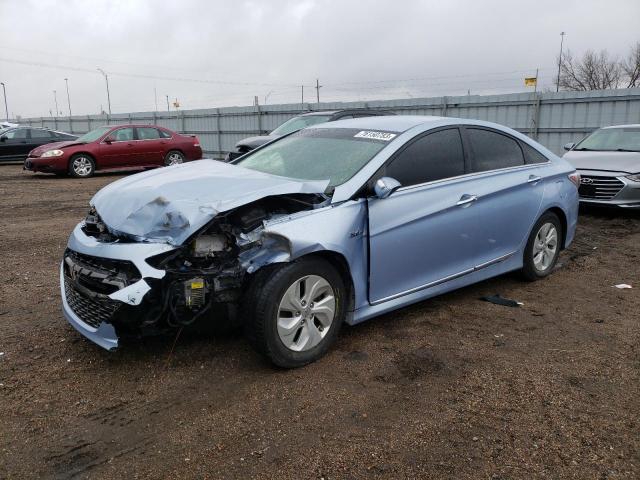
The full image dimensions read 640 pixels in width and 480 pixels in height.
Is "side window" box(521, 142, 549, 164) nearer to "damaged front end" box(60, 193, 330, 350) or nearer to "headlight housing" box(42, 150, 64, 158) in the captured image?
"damaged front end" box(60, 193, 330, 350)

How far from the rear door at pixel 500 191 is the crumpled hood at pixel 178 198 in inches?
59.6

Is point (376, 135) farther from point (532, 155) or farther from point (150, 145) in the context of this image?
point (150, 145)

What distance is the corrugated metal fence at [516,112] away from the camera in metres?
13.1

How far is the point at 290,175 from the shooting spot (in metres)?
4.21

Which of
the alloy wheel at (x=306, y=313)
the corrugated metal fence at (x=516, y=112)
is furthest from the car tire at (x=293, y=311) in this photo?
the corrugated metal fence at (x=516, y=112)

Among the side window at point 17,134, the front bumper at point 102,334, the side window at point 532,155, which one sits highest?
the side window at point 17,134

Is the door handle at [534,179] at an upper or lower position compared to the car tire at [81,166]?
upper

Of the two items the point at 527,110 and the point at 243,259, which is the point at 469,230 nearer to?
the point at 243,259

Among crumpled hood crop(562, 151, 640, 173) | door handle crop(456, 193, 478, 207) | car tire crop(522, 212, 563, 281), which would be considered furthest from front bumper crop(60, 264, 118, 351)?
crumpled hood crop(562, 151, 640, 173)

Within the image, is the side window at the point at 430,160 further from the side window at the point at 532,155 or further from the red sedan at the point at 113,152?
the red sedan at the point at 113,152

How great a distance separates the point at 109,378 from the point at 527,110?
13.8m

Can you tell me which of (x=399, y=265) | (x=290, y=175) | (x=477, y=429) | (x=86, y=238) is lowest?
(x=477, y=429)

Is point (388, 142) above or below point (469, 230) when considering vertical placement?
above

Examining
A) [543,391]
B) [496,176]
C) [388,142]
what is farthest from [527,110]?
[543,391]
